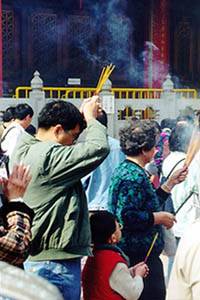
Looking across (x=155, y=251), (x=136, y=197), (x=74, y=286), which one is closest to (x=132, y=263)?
(x=155, y=251)

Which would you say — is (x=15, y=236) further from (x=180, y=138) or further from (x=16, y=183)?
(x=180, y=138)

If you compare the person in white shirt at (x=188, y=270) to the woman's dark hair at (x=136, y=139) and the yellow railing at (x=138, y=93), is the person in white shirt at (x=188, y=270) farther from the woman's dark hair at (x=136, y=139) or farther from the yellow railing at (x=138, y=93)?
the yellow railing at (x=138, y=93)

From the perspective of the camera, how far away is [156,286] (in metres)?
3.22

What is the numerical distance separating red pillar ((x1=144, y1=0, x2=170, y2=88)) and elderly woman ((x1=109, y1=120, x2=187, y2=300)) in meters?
10.1

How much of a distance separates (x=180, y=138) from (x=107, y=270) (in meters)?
1.77

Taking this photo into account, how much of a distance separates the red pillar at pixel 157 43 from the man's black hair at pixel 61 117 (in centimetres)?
1065

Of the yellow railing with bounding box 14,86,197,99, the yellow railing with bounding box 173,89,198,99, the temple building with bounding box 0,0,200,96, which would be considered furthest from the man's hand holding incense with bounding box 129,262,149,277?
the yellow railing with bounding box 173,89,198,99

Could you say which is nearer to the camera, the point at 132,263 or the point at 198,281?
the point at 198,281

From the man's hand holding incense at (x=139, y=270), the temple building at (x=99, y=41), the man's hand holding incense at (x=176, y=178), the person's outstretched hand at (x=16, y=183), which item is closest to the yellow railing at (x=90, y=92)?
the temple building at (x=99, y=41)

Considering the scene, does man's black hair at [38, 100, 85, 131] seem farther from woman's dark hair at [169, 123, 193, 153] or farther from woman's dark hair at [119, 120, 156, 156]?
woman's dark hair at [169, 123, 193, 153]

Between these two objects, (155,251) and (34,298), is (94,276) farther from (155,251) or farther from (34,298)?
(34,298)

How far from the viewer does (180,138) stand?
14.2ft

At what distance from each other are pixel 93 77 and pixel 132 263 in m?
10.1

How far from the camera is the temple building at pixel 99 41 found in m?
12.2
